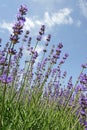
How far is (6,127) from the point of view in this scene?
3.68 metres

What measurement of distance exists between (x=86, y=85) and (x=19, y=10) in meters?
2.03

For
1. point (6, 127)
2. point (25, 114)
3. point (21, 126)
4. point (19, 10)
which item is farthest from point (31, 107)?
point (19, 10)

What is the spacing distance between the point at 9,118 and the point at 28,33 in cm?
240

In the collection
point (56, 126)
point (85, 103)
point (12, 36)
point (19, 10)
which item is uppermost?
point (19, 10)

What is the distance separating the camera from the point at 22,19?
10.7ft

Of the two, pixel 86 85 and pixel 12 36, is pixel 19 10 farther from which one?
pixel 86 85

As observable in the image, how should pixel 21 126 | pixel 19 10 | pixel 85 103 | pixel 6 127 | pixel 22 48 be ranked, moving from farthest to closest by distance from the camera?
pixel 22 48 → pixel 85 103 → pixel 21 126 → pixel 6 127 → pixel 19 10

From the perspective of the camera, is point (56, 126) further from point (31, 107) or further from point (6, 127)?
point (6, 127)

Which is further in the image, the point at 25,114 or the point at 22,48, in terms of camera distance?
the point at 22,48

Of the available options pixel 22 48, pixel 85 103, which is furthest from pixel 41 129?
pixel 22 48

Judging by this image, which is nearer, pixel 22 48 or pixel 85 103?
pixel 85 103

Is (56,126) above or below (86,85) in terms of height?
below

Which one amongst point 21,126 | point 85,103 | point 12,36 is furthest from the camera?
point 85,103

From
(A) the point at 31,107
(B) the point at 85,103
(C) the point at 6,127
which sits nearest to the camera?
(C) the point at 6,127
